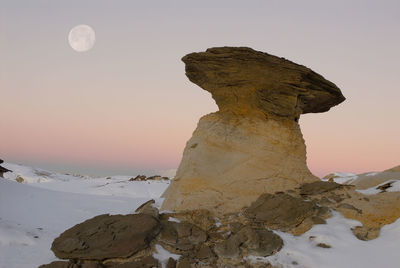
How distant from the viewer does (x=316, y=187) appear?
8102 mm

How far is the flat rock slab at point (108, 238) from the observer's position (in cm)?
588

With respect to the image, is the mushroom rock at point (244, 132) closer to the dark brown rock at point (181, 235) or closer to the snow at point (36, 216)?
the dark brown rock at point (181, 235)

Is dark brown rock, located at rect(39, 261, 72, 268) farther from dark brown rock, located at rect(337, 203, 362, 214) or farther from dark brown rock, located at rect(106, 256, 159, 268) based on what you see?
dark brown rock, located at rect(337, 203, 362, 214)

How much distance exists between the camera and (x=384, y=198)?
807 cm

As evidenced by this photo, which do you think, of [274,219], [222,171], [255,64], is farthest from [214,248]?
[255,64]

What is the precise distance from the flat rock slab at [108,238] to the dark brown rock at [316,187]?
3909 millimetres

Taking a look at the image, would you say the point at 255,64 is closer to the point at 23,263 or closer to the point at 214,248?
the point at 214,248

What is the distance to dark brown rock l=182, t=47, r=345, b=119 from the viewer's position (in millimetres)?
8062

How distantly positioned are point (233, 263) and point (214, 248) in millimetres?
533

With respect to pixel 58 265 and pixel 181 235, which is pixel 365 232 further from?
pixel 58 265

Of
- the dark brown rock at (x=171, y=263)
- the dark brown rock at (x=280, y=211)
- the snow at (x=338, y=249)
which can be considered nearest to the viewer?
the dark brown rock at (x=171, y=263)

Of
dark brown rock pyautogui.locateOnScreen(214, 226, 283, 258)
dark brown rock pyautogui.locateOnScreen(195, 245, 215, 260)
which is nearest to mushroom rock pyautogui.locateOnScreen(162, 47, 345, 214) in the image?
dark brown rock pyautogui.locateOnScreen(214, 226, 283, 258)

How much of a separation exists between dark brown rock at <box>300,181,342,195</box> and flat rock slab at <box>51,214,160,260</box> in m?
3.91

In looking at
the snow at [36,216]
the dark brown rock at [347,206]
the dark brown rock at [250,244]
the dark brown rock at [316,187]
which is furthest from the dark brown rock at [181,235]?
the dark brown rock at [347,206]
